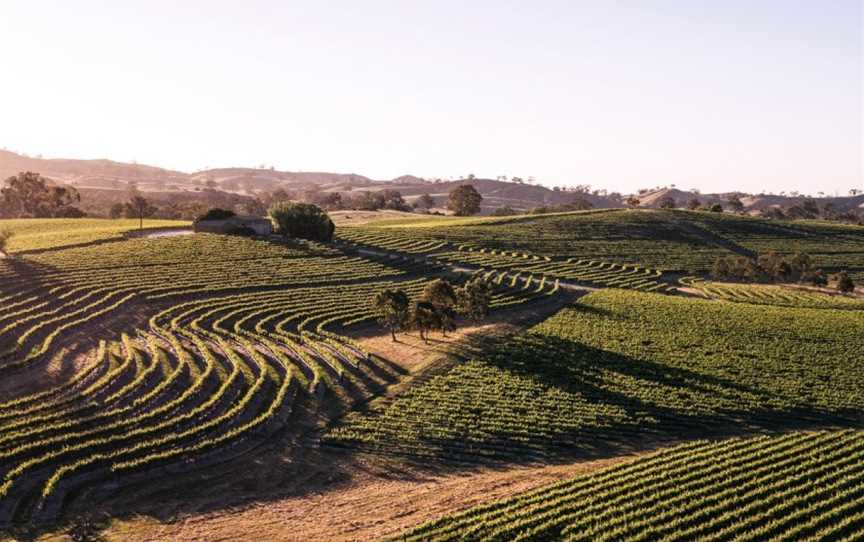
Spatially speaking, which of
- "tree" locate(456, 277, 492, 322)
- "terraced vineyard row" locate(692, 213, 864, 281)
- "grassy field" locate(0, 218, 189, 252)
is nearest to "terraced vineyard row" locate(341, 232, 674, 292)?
"tree" locate(456, 277, 492, 322)

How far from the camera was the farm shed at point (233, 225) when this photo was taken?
10894cm

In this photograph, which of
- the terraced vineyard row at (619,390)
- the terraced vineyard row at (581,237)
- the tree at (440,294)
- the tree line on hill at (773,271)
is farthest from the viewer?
the terraced vineyard row at (581,237)

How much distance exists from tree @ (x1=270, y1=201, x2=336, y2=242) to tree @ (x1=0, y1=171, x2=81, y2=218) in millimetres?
59390

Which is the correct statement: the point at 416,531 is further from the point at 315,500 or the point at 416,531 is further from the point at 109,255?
the point at 109,255

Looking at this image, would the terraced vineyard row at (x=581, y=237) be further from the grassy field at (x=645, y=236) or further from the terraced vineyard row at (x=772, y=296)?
the terraced vineyard row at (x=772, y=296)

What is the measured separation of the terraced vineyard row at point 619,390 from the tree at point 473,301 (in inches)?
172

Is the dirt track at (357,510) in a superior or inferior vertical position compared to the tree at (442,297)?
inferior

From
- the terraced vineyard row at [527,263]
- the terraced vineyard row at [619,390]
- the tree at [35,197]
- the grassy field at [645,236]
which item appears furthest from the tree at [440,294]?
the tree at [35,197]

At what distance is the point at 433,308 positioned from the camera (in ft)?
186

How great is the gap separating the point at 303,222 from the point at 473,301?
5179cm

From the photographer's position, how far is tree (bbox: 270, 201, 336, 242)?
107000 mm

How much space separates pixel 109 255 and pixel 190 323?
3354 cm

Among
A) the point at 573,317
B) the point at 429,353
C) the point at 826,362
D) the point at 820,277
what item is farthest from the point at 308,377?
the point at 820,277

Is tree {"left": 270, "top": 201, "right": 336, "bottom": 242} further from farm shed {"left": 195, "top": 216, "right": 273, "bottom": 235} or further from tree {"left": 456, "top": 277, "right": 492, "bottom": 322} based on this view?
tree {"left": 456, "top": 277, "right": 492, "bottom": 322}
